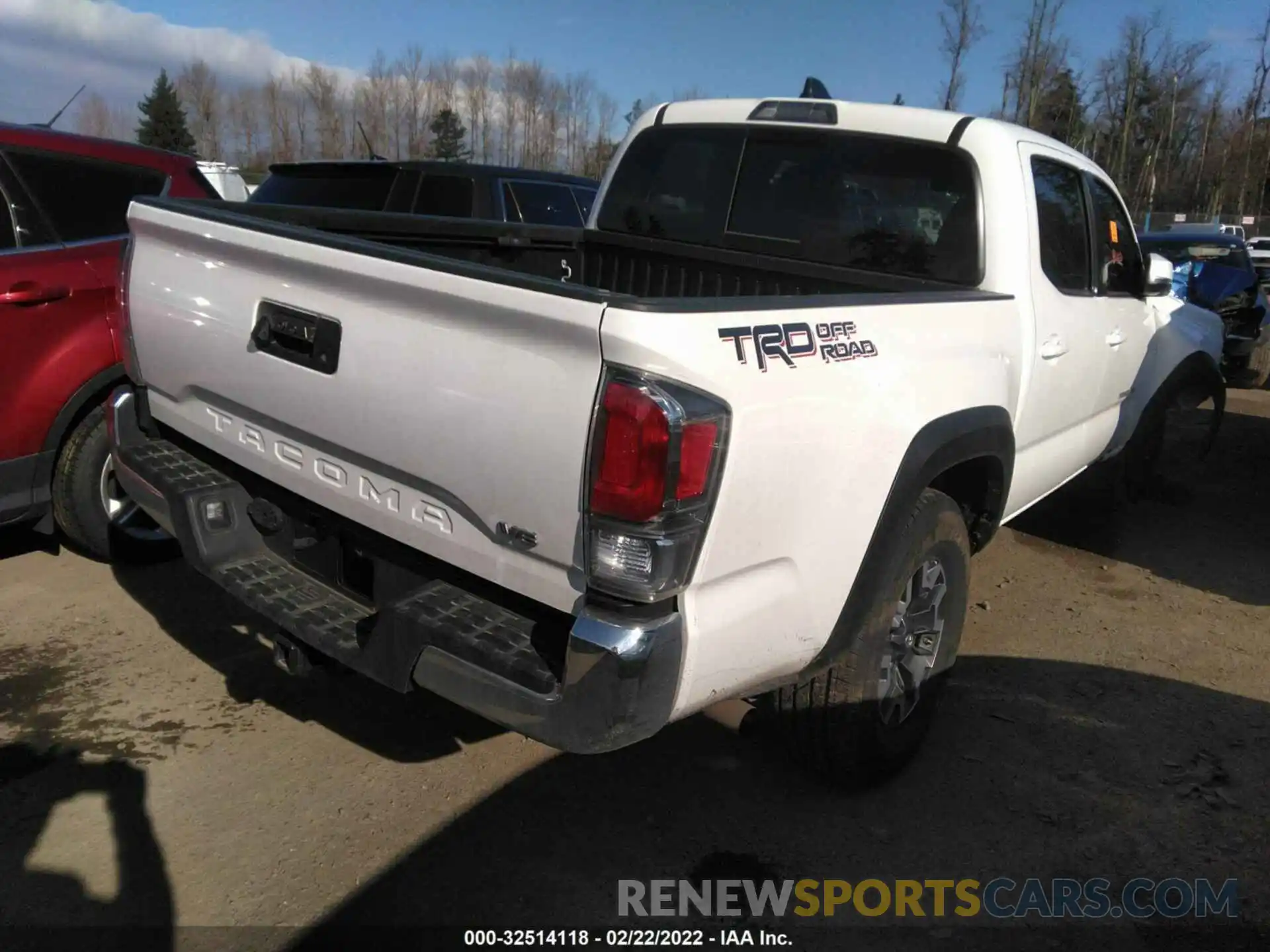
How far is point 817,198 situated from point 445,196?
3664 mm

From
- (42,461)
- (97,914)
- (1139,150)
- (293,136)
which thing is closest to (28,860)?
(97,914)

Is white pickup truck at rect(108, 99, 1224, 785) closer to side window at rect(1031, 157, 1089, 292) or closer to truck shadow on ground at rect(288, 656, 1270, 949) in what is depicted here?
side window at rect(1031, 157, 1089, 292)

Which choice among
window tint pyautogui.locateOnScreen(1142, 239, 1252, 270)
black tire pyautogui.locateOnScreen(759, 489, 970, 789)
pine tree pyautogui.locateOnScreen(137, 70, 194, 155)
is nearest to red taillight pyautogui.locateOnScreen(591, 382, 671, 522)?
black tire pyautogui.locateOnScreen(759, 489, 970, 789)

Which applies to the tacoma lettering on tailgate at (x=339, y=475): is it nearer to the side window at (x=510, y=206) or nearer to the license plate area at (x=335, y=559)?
the license plate area at (x=335, y=559)

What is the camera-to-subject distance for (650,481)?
202cm

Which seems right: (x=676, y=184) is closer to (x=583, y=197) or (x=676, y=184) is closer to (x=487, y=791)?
(x=487, y=791)

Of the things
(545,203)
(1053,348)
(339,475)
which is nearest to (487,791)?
(339,475)

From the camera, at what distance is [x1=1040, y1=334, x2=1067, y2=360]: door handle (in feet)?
12.2

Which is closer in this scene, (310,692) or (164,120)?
(310,692)

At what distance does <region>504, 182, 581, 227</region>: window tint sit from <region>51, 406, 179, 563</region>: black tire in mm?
3676

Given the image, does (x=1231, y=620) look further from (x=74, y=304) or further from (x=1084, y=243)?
(x=74, y=304)

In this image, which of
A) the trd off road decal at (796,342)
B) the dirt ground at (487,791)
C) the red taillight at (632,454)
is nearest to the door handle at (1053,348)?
the dirt ground at (487,791)

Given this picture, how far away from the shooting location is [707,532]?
212cm

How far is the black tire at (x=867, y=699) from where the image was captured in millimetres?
2861
